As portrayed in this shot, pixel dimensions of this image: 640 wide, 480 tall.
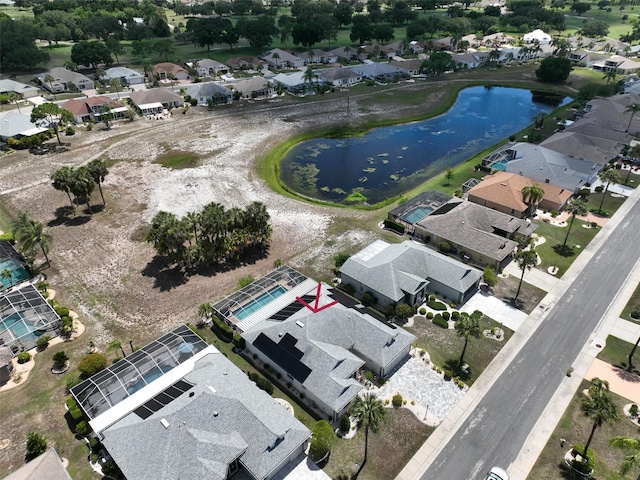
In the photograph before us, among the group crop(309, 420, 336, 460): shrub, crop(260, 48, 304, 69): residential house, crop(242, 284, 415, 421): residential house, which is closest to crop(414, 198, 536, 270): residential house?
crop(242, 284, 415, 421): residential house

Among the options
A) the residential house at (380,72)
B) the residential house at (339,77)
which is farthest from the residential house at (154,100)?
the residential house at (380,72)

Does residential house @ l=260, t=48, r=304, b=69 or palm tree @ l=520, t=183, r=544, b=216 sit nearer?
palm tree @ l=520, t=183, r=544, b=216

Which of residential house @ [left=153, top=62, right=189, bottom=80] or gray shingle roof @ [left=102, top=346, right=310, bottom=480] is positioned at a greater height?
residential house @ [left=153, top=62, right=189, bottom=80]

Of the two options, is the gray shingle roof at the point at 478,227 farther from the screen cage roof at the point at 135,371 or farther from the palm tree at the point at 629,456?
the screen cage roof at the point at 135,371

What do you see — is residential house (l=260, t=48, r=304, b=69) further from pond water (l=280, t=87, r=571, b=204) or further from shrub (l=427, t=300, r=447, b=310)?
shrub (l=427, t=300, r=447, b=310)

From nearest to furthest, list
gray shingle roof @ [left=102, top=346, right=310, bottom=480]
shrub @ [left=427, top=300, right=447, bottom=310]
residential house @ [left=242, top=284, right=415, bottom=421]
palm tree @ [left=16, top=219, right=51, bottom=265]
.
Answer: gray shingle roof @ [left=102, top=346, right=310, bottom=480] → residential house @ [left=242, top=284, right=415, bottom=421] → shrub @ [left=427, top=300, right=447, bottom=310] → palm tree @ [left=16, top=219, right=51, bottom=265]

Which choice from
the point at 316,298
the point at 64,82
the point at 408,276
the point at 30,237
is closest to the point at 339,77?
the point at 64,82
